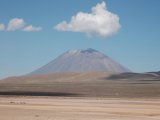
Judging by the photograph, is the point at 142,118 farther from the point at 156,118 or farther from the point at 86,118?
the point at 86,118

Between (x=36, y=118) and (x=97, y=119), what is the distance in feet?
14.1

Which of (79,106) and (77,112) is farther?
(79,106)

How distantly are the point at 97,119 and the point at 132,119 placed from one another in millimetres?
2530

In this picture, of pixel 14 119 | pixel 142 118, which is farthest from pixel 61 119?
pixel 142 118

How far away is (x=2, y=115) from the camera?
121ft

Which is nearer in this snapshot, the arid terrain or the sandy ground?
the sandy ground

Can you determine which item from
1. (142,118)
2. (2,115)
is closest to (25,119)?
(2,115)

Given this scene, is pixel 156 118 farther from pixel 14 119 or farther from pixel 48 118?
pixel 14 119

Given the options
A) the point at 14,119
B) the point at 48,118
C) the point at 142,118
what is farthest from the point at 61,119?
the point at 142,118

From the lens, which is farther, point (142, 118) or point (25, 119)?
point (142, 118)

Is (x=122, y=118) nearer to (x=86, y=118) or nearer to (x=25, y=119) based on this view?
(x=86, y=118)

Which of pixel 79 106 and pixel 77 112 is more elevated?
pixel 79 106

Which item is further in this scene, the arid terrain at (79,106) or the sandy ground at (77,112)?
the arid terrain at (79,106)

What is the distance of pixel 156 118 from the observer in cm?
3666
